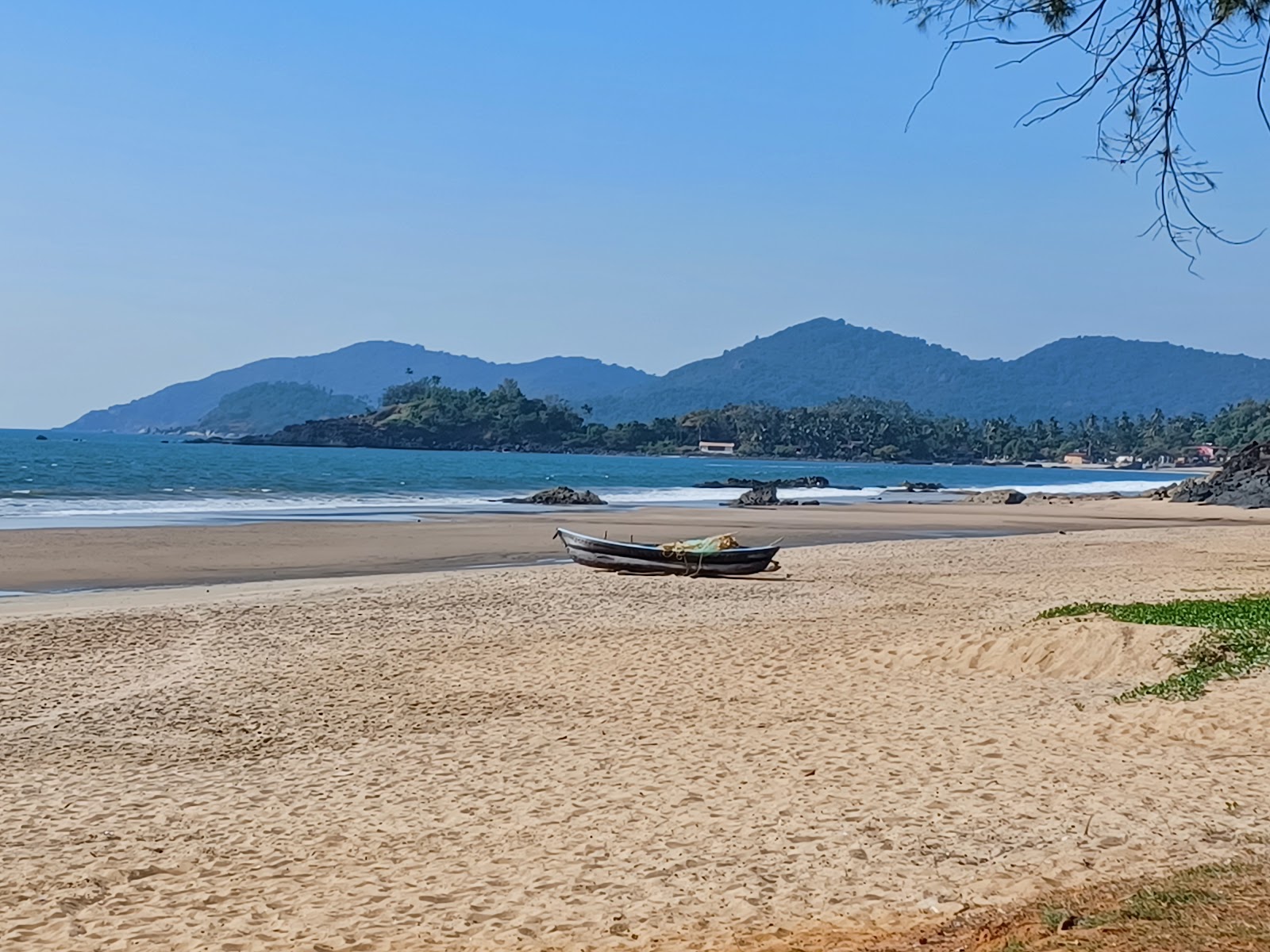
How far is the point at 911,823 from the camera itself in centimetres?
682

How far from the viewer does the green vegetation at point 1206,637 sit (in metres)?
9.80

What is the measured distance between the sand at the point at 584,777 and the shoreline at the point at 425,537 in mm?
7423

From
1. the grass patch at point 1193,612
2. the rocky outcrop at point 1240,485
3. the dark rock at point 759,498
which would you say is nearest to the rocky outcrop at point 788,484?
the dark rock at point 759,498

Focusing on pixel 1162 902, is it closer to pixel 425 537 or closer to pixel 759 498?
pixel 425 537

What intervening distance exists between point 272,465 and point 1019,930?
9573 cm

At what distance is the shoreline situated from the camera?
74.7ft

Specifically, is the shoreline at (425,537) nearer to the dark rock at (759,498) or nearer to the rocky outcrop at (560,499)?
the rocky outcrop at (560,499)

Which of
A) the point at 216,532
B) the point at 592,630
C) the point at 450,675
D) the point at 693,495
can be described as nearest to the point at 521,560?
the point at 216,532

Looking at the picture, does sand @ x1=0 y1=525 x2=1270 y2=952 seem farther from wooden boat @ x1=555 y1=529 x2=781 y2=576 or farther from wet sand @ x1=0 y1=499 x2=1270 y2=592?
wet sand @ x1=0 y1=499 x2=1270 y2=592

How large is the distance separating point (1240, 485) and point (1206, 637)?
45597 mm

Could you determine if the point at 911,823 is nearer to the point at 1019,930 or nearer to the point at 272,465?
the point at 1019,930

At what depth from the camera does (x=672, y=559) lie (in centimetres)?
2167

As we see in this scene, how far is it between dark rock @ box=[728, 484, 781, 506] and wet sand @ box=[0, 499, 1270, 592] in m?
3.61

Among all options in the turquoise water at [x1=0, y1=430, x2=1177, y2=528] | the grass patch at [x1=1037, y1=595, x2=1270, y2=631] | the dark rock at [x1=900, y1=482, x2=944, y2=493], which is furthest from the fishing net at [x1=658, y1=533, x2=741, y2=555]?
the dark rock at [x1=900, y1=482, x2=944, y2=493]
